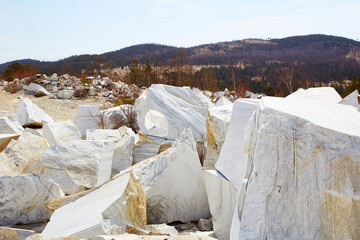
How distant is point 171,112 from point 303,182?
10.8ft

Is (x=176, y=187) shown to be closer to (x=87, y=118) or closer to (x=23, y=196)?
(x=23, y=196)

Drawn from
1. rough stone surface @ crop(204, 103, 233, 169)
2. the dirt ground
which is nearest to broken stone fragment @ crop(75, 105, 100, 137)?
the dirt ground

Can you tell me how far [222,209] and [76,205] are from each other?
1162 millimetres

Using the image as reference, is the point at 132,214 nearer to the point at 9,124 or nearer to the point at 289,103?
the point at 289,103

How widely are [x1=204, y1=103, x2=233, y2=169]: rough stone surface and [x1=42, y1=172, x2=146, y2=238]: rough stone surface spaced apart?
1168mm

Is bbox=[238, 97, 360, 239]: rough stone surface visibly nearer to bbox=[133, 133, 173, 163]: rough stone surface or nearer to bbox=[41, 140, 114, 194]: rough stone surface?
bbox=[41, 140, 114, 194]: rough stone surface

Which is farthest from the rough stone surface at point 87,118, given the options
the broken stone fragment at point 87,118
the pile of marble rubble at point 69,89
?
the pile of marble rubble at point 69,89

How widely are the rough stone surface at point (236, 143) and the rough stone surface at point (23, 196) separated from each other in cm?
170

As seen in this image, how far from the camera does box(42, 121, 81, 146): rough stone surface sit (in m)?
4.43

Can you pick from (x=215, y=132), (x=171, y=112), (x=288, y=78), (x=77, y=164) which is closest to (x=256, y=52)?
(x=288, y=78)

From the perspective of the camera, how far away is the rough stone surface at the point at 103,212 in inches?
73.8

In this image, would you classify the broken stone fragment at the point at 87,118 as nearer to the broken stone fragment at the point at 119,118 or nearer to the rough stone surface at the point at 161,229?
the broken stone fragment at the point at 119,118

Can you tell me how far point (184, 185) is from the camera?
8.79ft

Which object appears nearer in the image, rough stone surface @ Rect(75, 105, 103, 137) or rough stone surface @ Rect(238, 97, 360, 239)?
rough stone surface @ Rect(238, 97, 360, 239)
